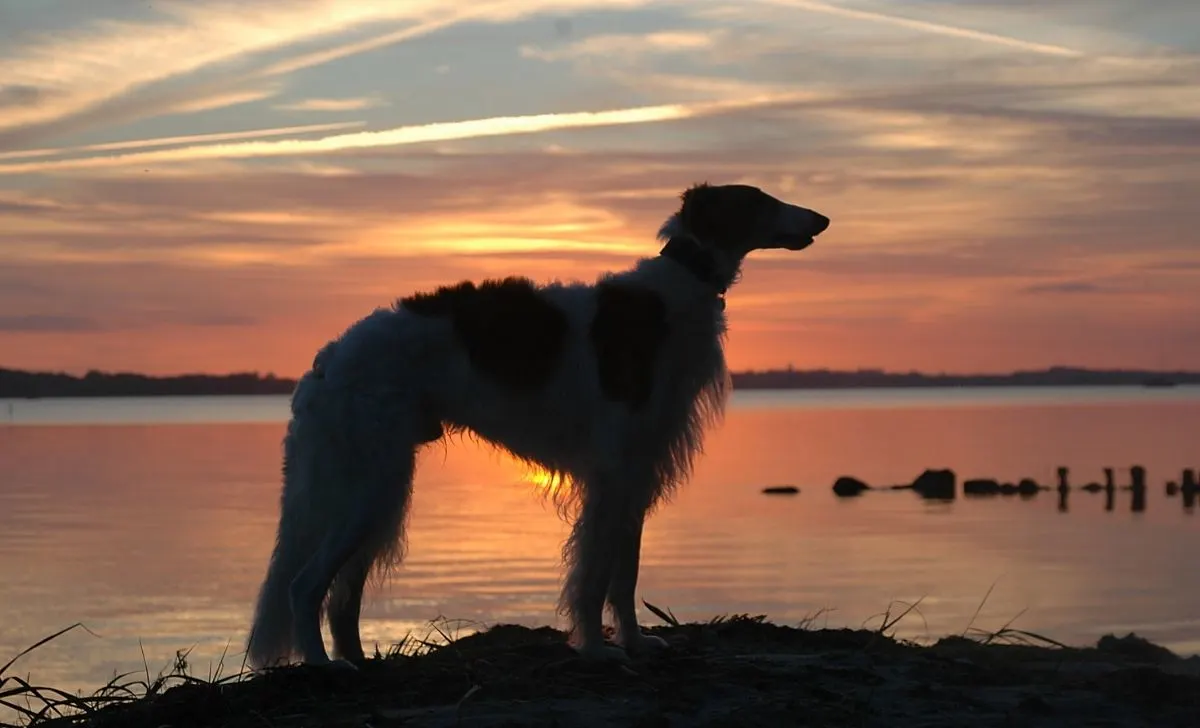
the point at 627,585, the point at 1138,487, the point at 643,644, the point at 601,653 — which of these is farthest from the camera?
the point at 1138,487

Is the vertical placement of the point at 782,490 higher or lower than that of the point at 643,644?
lower

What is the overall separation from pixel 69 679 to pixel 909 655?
32.0 feet

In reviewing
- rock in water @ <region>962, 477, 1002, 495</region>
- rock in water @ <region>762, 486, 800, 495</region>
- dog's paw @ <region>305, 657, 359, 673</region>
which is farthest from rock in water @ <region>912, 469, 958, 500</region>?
dog's paw @ <region>305, 657, 359, 673</region>

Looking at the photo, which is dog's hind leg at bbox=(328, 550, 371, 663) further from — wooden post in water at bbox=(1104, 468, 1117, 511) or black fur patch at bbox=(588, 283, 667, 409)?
wooden post in water at bbox=(1104, 468, 1117, 511)

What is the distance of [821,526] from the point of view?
32.0m

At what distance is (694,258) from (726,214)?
13.2 inches

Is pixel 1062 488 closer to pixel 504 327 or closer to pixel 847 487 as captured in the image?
pixel 847 487

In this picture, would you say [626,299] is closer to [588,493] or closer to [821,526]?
[588,493]

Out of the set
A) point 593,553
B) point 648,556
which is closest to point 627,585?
point 593,553

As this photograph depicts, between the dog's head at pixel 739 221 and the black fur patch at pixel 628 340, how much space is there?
51 cm

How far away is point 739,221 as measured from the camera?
8008 millimetres

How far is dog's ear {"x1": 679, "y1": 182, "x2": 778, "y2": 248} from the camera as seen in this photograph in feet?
26.1

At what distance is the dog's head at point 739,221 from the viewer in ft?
26.1

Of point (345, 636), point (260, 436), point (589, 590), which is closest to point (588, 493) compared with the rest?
point (589, 590)
